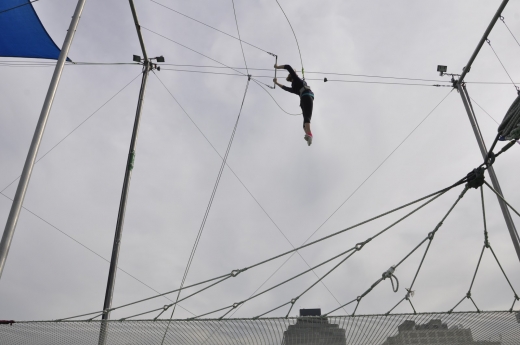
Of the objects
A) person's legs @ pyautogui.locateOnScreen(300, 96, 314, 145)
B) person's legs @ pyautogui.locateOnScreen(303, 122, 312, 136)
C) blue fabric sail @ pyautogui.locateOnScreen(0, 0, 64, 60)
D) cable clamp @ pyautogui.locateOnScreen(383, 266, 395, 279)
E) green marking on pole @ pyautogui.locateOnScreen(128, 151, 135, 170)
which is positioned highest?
blue fabric sail @ pyautogui.locateOnScreen(0, 0, 64, 60)

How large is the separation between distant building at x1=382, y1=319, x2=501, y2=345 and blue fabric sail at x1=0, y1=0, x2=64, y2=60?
871 cm

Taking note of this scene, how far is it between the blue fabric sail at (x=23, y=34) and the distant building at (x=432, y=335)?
28.6 feet

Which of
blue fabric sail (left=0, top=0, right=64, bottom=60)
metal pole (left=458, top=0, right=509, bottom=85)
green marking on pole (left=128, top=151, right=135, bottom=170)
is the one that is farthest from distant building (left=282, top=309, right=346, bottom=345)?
blue fabric sail (left=0, top=0, right=64, bottom=60)

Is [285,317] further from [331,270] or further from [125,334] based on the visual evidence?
[125,334]

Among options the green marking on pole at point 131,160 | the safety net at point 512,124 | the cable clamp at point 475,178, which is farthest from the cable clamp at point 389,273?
the green marking on pole at point 131,160

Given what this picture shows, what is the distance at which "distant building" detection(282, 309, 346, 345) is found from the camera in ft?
15.1

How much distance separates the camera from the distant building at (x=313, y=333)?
4.59 metres

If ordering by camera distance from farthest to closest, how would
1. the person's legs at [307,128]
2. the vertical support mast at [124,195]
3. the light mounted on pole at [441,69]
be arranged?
the light mounted on pole at [441,69] < the person's legs at [307,128] < the vertical support mast at [124,195]

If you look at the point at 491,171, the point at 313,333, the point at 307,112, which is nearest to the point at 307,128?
the point at 307,112

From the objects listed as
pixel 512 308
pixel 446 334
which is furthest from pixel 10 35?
pixel 512 308

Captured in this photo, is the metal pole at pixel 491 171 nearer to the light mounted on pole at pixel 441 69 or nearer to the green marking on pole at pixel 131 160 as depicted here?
the light mounted on pole at pixel 441 69

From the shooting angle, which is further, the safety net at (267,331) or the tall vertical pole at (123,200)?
the tall vertical pole at (123,200)

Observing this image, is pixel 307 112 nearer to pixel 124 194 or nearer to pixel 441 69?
pixel 124 194

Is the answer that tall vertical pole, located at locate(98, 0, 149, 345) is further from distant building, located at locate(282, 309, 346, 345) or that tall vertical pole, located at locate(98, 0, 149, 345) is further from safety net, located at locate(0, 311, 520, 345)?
distant building, located at locate(282, 309, 346, 345)
